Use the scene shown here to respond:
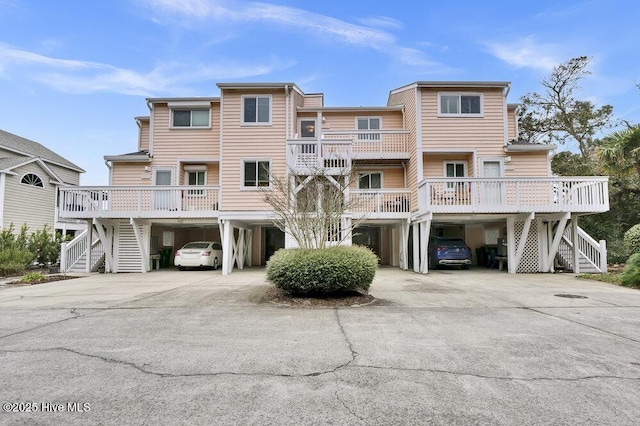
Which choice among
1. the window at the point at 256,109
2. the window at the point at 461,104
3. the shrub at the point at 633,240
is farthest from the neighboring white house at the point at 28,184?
the shrub at the point at 633,240

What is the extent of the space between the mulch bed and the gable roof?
2523 cm

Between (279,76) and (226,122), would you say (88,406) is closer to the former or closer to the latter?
(226,122)

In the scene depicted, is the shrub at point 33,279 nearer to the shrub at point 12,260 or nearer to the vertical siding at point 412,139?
the shrub at point 12,260

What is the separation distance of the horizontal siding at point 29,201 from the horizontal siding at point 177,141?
36.3 feet

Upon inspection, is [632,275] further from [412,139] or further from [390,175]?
[390,175]

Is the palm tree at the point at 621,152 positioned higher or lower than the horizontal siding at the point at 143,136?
lower

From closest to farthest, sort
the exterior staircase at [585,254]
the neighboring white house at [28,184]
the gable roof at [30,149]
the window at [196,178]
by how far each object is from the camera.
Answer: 1. the exterior staircase at [585,254]
2. the window at [196,178]
3. the neighboring white house at [28,184]
4. the gable roof at [30,149]

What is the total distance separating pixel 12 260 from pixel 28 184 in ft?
36.4

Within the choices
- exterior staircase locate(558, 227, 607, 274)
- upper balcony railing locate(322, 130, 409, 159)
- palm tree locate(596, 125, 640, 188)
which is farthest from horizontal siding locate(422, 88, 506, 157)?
exterior staircase locate(558, 227, 607, 274)

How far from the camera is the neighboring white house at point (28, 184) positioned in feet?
69.0

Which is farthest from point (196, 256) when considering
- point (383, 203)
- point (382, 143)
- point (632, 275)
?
point (632, 275)

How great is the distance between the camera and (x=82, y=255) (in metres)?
16.3

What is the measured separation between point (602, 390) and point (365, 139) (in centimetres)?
1512

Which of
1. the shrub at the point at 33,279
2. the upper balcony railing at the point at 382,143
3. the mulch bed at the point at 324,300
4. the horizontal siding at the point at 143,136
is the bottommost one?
the shrub at the point at 33,279
